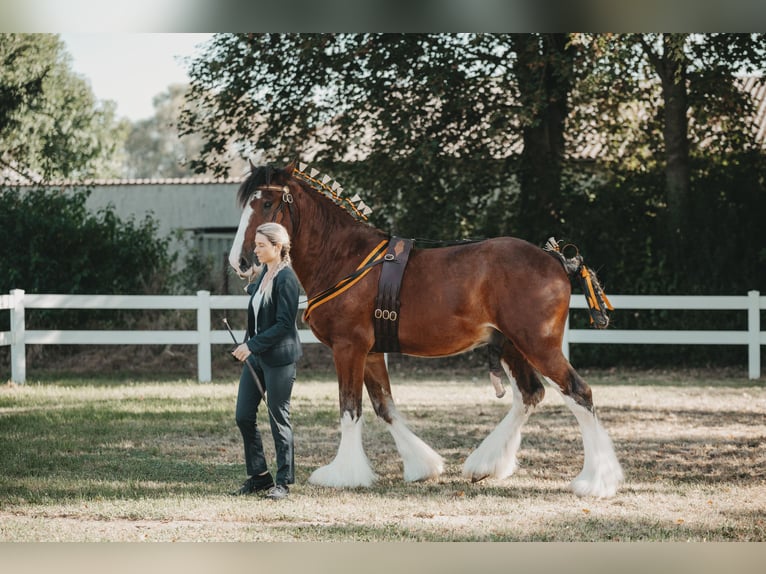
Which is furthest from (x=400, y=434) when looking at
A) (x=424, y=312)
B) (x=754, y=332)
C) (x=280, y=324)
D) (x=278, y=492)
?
(x=754, y=332)

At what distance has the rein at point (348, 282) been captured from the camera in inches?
242

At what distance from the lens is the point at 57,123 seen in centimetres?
3138

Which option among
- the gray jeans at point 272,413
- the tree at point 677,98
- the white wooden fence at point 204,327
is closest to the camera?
the gray jeans at point 272,413

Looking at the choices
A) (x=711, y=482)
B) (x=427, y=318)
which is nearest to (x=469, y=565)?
(x=427, y=318)

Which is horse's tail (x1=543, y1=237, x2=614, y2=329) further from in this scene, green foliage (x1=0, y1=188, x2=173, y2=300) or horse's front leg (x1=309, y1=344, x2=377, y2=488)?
green foliage (x1=0, y1=188, x2=173, y2=300)

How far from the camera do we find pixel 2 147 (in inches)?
843

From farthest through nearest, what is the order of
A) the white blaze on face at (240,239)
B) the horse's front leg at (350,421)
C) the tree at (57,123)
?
the tree at (57,123)
the horse's front leg at (350,421)
the white blaze on face at (240,239)

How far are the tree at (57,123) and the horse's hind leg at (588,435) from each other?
16.6m

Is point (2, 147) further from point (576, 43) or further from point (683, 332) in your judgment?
point (683, 332)

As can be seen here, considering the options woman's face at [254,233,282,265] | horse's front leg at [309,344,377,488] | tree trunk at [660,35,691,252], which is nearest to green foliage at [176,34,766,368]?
tree trunk at [660,35,691,252]

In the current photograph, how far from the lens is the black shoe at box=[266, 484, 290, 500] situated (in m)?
5.75

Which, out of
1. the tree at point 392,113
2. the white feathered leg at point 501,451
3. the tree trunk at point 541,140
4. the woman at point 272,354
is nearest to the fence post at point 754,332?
the tree trunk at point 541,140

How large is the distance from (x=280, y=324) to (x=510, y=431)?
183cm

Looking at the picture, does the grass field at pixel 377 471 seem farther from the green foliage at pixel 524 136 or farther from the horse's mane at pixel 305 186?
the green foliage at pixel 524 136
